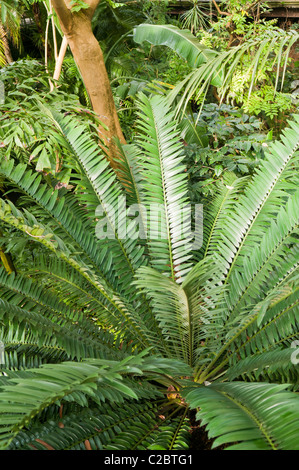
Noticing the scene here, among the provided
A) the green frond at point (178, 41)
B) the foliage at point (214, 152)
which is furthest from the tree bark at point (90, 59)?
the green frond at point (178, 41)

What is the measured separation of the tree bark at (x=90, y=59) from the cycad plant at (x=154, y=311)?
0.42 metres

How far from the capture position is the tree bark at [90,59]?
2281mm

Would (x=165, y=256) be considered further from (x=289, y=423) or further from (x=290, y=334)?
(x=289, y=423)

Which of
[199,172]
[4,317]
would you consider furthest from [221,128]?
[4,317]

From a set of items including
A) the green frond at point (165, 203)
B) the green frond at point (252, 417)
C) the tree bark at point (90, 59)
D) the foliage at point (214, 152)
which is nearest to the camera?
the green frond at point (252, 417)

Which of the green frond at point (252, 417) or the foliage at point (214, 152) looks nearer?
the green frond at point (252, 417)

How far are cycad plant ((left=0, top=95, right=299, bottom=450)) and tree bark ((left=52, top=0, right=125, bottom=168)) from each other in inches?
16.4

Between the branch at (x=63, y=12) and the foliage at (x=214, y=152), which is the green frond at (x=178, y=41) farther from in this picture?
the branch at (x=63, y=12)

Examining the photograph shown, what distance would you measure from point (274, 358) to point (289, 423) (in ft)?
1.84

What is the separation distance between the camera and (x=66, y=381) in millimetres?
941

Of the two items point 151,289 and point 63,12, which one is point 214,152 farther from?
point 151,289

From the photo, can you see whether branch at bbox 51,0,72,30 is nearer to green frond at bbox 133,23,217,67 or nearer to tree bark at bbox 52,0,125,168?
tree bark at bbox 52,0,125,168

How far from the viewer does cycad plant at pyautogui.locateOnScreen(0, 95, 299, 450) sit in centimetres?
119

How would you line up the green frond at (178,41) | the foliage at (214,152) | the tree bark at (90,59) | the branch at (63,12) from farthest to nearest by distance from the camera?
1. the green frond at (178,41)
2. the foliage at (214,152)
3. the tree bark at (90,59)
4. the branch at (63,12)
